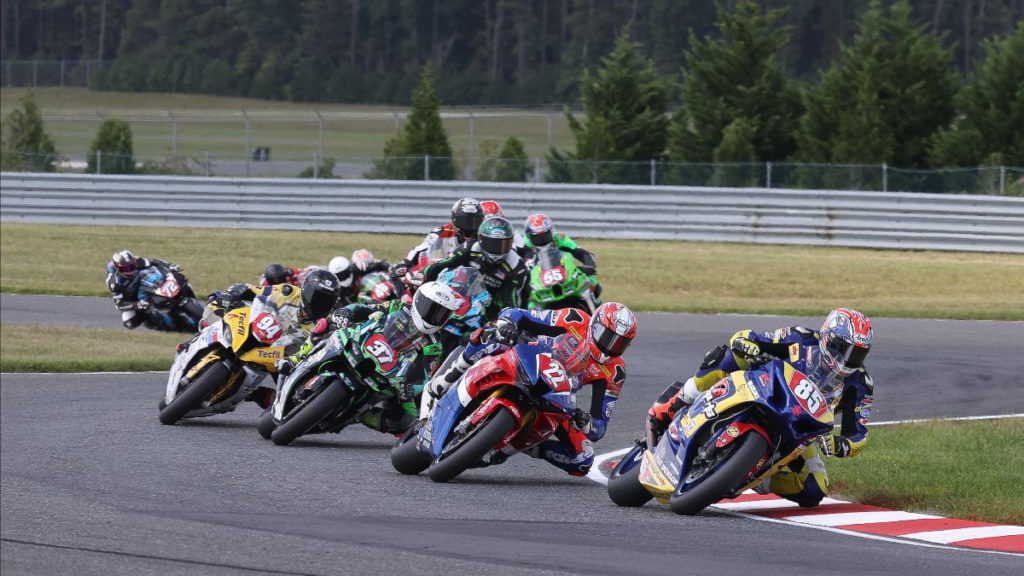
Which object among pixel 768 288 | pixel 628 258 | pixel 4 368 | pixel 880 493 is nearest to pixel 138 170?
pixel 628 258

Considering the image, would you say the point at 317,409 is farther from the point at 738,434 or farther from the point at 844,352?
the point at 844,352

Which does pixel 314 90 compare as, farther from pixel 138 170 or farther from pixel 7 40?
pixel 138 170

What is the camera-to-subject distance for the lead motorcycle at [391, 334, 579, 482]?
950 centimetres

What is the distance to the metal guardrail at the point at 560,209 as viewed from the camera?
85.6ft

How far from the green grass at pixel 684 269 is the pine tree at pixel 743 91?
826 centimetres

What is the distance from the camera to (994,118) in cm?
3366

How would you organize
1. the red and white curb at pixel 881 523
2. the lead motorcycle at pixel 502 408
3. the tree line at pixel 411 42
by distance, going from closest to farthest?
the red and white curb at pixel 881 523 < the lead motorcycle at pixel 502 408 < the tree line at pixel 411 42

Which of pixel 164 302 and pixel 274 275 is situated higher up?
pixel 274 275

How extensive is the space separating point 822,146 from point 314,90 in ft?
152

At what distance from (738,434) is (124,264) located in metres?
10.6

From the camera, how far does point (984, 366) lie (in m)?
16.4

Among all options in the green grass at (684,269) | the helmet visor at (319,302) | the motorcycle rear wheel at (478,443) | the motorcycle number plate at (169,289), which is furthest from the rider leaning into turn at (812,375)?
the green grass at (684,269)

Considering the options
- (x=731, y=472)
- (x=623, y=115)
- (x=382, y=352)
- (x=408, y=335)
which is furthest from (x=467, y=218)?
(x=623, y=115)

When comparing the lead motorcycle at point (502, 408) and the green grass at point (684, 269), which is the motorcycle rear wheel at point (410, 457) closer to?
the lead motorcycle at point (502, 408)
